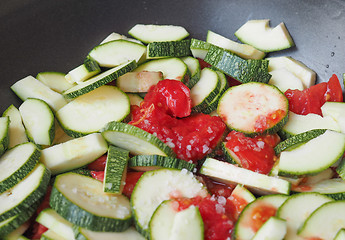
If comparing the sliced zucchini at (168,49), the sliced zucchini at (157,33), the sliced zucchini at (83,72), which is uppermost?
the sliced zucchini at (157,33)

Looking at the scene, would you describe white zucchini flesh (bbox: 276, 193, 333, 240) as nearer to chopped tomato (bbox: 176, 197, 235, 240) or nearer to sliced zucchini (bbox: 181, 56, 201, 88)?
chopped tomato (bbox: 176, 197, 235, 240)

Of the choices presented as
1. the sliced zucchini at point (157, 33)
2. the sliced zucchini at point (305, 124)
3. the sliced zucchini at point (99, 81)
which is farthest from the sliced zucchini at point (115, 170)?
the sliced zucchini at point (157, 33)

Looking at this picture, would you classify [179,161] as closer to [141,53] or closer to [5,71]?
[141,53]

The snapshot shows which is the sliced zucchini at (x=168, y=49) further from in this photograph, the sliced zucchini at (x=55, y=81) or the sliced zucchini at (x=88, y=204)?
the sliced zucchini at (x=88, y=204)

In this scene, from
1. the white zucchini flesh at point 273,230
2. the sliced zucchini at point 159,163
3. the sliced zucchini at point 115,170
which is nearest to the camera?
the white zucchini flesh at point 273,230

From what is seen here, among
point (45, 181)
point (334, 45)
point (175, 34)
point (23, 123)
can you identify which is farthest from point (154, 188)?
point (334, 45)

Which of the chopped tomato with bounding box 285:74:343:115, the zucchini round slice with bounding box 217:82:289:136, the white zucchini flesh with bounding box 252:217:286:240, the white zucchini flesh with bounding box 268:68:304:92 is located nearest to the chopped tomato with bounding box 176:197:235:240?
the white zucchini flesh with bounding box 252:217:286:240
